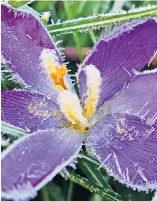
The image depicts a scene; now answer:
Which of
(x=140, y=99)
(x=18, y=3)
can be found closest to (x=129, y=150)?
(x=140, y=99)

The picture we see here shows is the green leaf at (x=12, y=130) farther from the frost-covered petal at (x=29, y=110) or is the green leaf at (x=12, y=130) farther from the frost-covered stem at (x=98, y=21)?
the frost-covered stem at (x=98, y=21)

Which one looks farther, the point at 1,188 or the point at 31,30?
the point at 31,30

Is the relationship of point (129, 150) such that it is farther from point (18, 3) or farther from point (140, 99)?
point (18, 3)

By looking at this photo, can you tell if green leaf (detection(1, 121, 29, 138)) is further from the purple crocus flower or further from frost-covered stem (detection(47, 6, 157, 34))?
frost-covered stem (detection(47, 6, 157, 34))

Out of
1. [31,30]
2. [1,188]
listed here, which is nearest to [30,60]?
[31,30]

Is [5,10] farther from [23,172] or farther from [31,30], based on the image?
[23,172]

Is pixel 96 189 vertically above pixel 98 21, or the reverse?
pixel 98 21
